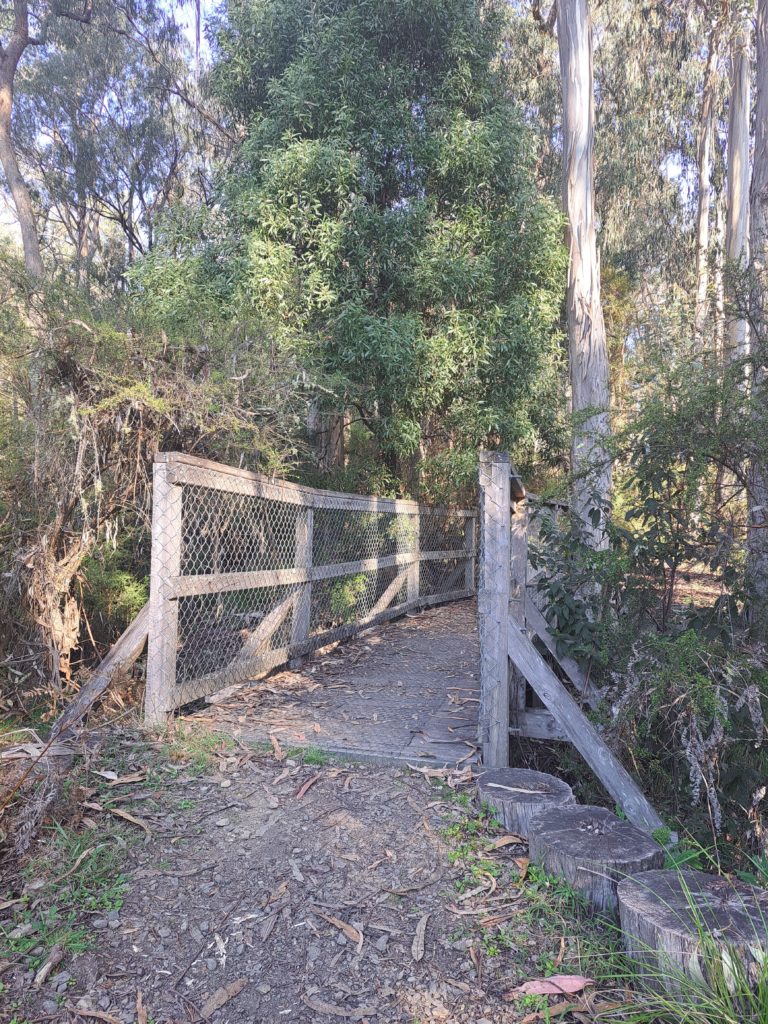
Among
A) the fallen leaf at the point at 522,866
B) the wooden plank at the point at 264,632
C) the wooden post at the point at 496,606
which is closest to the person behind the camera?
the fallen leaf at the point at 522,866

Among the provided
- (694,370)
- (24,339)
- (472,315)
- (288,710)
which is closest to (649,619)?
(694,370)

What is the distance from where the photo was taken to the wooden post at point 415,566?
32.5 feet

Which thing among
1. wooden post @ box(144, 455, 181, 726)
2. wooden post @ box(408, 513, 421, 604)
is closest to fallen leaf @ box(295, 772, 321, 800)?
wooden post @ box(144, 455, 181, 726)

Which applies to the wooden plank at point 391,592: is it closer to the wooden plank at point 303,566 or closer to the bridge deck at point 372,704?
the bridge deck at point 372,704

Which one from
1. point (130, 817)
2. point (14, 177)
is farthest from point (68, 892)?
point (14, 177)

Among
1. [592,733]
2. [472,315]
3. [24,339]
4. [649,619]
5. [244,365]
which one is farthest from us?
[472,315]

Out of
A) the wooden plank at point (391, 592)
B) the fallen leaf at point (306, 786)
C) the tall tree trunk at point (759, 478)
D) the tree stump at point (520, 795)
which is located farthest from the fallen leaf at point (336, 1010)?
the wooden plank at point (391, 592)

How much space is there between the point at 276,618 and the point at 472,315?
5730 millimetres

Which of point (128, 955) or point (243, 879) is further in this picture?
point (243, 879)

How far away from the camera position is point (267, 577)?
557cm

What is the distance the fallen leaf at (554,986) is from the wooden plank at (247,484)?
10.2 feet

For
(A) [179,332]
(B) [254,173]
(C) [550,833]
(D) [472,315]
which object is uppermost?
(B) [254,173]

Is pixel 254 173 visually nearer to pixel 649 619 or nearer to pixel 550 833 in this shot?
pixel 649 619

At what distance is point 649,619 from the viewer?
4180 millimetres
